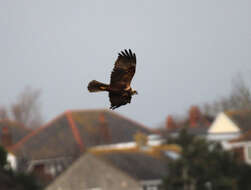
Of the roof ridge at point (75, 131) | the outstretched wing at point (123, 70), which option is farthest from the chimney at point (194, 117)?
the outstretched wing at point (123, 70)

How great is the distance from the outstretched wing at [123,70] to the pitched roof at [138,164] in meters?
50.6

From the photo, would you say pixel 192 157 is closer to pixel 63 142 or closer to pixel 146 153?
pixel 146 153

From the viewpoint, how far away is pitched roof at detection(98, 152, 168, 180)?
68062 mm

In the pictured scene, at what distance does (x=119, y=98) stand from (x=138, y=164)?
182ft

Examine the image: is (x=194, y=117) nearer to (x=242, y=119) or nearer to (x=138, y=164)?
(x=242, y=119)

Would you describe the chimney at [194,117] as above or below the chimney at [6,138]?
below

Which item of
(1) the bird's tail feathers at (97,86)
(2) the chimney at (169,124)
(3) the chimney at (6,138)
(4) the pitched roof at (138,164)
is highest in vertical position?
(1) the bird's tail feathers at (97,86)

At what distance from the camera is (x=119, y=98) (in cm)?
1582

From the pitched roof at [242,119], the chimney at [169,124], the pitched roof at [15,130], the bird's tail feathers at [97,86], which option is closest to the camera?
the bird's tail feathers at [97,86]

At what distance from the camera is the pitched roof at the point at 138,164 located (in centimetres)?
6806

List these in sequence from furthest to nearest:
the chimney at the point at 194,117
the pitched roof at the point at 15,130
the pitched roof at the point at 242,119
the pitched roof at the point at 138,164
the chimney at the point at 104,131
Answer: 1. the chimney at the point at 194,117
2. the pitched roof at the point at 15,130
3. the pitched roof at the point at 242,119
4. the chimney at the point at 104,131
5. the pitched roof at the point at 138,164

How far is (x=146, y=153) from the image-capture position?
76812 mm

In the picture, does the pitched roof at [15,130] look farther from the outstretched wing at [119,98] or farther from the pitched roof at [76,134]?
the outstretched wing at [119,98]

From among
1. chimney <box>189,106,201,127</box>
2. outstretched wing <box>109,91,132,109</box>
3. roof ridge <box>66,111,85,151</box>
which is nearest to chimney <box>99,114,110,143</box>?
roof ridge <box>66,111,85,151</box>
